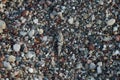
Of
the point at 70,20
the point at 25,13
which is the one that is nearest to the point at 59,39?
the point at 70,20

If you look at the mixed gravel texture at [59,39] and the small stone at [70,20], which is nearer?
the mixed gravel texture at [59,39]

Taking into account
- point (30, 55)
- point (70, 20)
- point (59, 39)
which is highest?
point (70, 20)

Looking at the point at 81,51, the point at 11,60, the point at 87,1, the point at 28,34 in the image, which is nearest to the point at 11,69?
the point at 11,60

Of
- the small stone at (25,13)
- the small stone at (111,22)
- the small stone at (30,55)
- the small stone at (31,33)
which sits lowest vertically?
the small stone at (30,55)

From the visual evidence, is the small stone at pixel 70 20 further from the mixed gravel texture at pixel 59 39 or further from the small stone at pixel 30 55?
the small stone at pixel 30 55

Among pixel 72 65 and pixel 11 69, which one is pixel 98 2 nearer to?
pixel 72 65

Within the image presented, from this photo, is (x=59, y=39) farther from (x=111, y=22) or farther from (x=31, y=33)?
(x=111, y=22)

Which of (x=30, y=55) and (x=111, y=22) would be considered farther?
(x=111, y=22)

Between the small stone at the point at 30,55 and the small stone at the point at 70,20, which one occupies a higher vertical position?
the small stone at the point at 70,20

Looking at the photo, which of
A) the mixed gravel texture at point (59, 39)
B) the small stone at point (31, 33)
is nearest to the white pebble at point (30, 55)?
the mixed gravel texture at point (59, 39)
